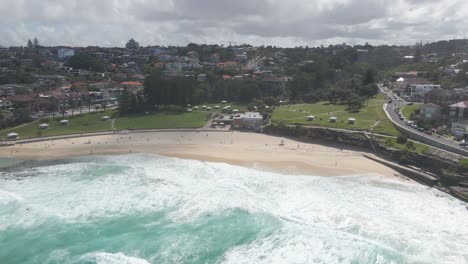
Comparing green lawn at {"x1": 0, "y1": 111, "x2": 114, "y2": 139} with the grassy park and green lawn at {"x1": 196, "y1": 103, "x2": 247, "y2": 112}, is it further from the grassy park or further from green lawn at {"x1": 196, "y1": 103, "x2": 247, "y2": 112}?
green lawn at {"x1": 196, "y1": 103, "x2": 247, "y2": 112}

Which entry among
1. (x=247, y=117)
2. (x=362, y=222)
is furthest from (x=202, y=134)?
(x=362, y=222)

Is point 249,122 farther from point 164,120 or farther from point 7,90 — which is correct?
point 7,90

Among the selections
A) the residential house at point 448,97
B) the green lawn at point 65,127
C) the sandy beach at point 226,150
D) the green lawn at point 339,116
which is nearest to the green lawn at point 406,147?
the green lawn at point 339,116

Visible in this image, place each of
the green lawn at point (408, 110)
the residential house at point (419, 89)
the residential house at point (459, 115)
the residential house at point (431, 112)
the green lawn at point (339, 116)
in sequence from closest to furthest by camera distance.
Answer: the residential house at point (459, 115) → the residential house at point (431, 112) → the green lawn at point (339, 116) → the green lawn at point (408, 110) → the residential house at point (419, 89)

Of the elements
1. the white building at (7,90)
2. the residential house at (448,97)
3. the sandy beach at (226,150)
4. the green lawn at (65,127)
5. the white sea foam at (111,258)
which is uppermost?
the white building at (7,90)

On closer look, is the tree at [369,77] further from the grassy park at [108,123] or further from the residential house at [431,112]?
the grassy park at [108,123]

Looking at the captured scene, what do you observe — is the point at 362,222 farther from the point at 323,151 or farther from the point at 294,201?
the point at 323,151

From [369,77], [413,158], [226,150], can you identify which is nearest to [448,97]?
[413,158]
